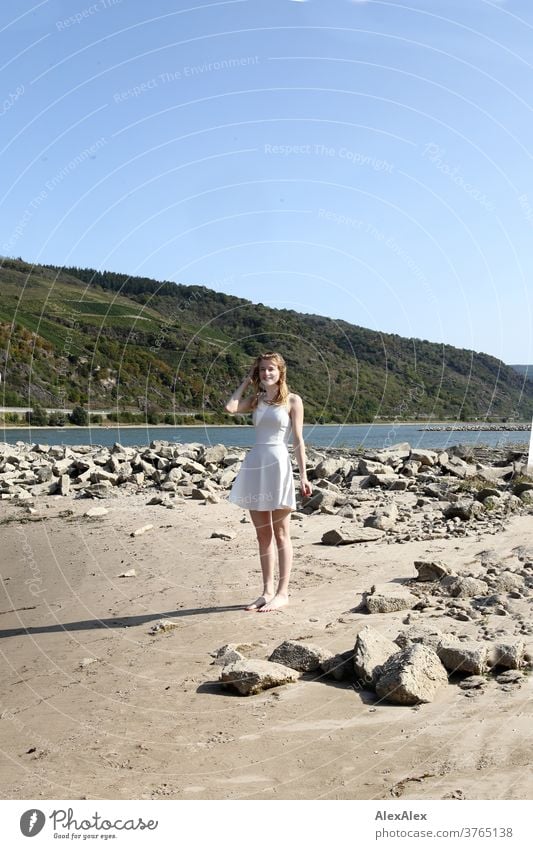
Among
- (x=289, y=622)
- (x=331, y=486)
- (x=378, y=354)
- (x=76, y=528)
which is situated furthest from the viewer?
(x=378, y=354)

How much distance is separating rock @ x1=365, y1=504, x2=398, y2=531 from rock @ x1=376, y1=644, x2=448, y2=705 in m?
6.32

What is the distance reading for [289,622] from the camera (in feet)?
27.0

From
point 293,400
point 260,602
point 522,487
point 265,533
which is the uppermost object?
point 293,400

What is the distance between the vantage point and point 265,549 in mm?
8859

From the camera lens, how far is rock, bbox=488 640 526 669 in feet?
20.6

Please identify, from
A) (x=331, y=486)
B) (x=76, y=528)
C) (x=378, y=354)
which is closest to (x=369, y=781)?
(x=76, y=528)

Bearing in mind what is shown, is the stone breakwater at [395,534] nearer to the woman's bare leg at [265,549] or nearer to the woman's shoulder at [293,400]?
the woman's bare leg at [265,549]

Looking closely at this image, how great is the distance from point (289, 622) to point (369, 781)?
3474mm

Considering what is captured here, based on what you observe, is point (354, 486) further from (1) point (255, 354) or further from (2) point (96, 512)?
(1) point (255, 354)

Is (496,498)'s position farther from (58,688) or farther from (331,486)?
(58,688)

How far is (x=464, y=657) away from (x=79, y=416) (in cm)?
4174

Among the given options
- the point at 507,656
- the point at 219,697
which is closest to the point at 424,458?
the point at 507,656

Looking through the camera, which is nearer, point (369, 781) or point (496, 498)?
point (369, 781)

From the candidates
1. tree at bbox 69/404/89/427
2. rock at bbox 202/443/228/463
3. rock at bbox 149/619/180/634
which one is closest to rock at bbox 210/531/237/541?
rock at bbox 149/619/180/634
